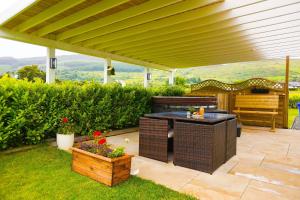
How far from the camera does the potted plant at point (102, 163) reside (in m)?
2.64

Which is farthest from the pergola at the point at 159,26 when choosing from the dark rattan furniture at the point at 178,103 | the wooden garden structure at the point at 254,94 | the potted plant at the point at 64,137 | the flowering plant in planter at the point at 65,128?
the potted plant at the point at 64,137

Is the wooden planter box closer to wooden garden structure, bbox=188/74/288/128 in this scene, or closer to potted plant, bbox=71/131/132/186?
potted plant, bbox=71/131/132/186

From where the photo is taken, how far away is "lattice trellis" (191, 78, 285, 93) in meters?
7.93

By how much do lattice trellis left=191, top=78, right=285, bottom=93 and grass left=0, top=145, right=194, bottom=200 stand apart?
707 cm

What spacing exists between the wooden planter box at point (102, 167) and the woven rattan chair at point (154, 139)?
2.99 ft

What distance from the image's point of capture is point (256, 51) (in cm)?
803

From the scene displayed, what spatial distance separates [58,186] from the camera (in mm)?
2609

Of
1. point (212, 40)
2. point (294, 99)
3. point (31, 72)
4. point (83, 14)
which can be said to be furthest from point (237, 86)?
point (31, 72)

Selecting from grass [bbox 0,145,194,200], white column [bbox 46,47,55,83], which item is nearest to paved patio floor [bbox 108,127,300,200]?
grass [bbox 0,145,194,200]

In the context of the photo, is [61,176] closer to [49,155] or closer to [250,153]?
[49,155]

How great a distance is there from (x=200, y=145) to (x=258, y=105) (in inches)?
214

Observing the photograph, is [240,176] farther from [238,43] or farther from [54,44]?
[54,44]

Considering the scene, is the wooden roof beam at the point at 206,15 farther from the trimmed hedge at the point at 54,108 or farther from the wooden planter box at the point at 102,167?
the wooden planter box at the point at 102,167

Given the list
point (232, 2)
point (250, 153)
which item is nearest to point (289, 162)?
point (250, 153)
